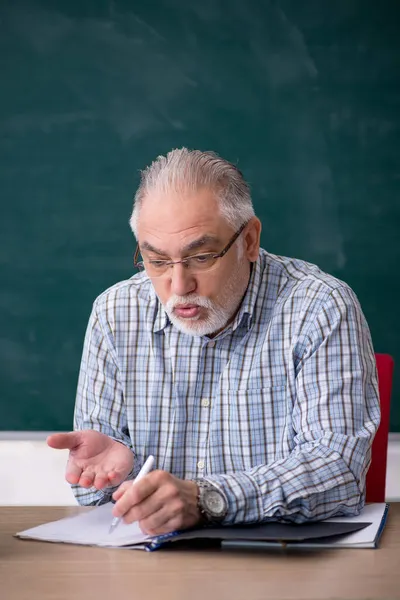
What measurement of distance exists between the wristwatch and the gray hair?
66 centimetres

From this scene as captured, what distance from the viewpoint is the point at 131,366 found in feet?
6.89

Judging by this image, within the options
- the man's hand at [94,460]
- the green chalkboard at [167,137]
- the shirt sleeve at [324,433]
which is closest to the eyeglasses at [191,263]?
the shirt sleeve at [324,433]

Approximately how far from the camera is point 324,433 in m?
1.73

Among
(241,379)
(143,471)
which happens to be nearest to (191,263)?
(241,379)

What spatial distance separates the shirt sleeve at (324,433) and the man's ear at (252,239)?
0.21 metres

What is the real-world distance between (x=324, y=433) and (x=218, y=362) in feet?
1.30

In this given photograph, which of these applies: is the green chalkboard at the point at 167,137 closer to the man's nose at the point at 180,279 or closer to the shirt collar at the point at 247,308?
the shirt collar at the point at 247,308

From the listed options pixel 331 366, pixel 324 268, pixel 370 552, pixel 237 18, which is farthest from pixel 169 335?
pixel 237 18

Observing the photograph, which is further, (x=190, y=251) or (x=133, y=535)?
(x=190, y=251)

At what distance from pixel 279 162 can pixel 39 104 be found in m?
0.88

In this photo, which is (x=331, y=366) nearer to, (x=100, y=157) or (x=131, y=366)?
(x=131, y=366)

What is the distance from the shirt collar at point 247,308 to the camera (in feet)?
6.64

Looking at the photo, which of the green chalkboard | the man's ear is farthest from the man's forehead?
the green chalkboard

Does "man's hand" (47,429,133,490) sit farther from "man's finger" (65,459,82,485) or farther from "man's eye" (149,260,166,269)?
"man's eye" (149,260,166,269)
